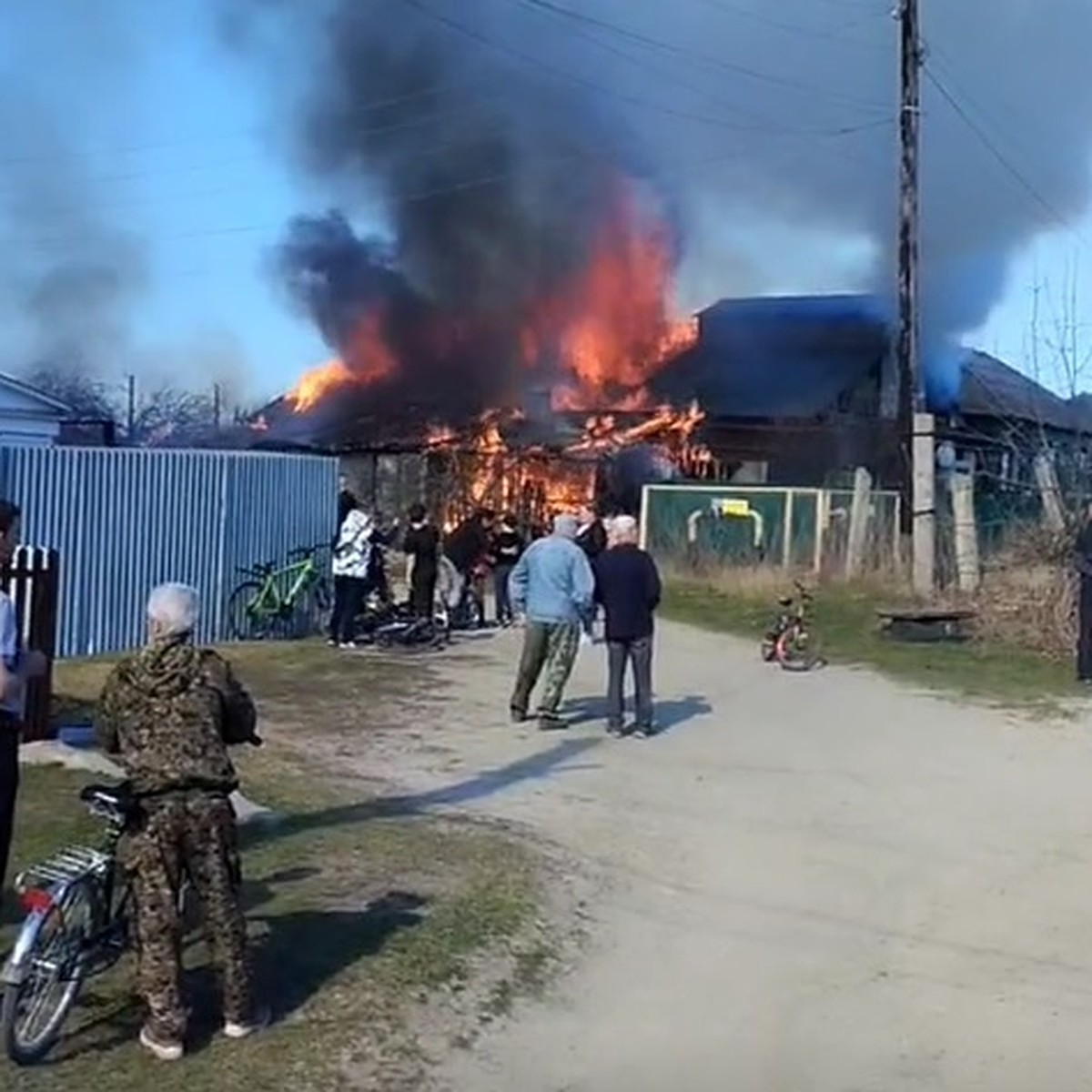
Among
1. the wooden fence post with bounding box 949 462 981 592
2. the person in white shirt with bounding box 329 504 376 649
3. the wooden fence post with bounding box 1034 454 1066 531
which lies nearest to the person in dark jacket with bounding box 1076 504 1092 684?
the wooden fence post with bounding box 1034 454 1066 531

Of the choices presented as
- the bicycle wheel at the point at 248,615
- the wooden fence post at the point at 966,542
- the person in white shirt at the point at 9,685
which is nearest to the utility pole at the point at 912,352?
the wooden fence post at the point at 966,542

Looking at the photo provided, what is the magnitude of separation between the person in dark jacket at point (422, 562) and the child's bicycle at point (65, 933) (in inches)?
538

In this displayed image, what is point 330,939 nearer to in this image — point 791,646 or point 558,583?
point 558,583

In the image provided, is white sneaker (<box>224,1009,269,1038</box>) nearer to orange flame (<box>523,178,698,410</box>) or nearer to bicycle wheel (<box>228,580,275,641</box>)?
bicycle wheel (<box>228,580,275,641</box>)

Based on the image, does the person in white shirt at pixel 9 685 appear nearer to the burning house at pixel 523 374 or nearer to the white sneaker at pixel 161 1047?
the white sneaker at pixel 161 1047

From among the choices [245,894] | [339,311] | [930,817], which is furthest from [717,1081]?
[339,311]

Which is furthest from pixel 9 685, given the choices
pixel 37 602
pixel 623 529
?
pixel 623 529

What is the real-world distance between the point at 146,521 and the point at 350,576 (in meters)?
2.11

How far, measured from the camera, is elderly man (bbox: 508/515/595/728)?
1295cm

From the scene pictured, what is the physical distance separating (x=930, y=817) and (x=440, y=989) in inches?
181

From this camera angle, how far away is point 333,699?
14.3 metres

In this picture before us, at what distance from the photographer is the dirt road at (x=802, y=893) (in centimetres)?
581

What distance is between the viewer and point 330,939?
6.67m

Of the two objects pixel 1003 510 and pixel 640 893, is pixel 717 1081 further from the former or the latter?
pixel 1003 510
